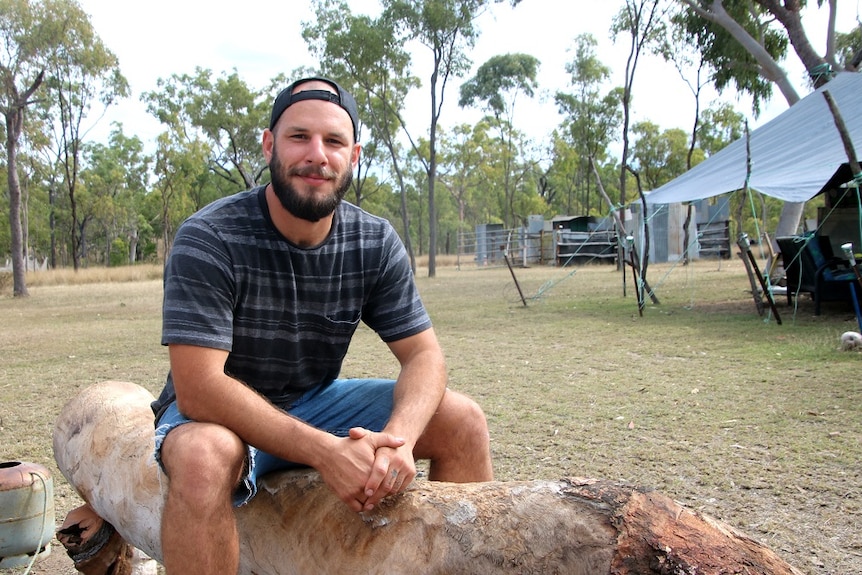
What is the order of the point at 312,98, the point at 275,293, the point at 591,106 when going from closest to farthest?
the point at 275,293
the point at 312,98
the point at 591,106

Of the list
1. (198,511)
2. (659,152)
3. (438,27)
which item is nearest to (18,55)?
(438,27)

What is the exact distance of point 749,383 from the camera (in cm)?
498

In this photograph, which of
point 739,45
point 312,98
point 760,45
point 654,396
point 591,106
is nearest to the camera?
point 312,98

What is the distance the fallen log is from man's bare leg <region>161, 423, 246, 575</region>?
170 millimetres

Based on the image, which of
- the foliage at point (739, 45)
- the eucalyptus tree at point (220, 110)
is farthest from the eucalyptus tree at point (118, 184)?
the foliage at point (739, 45)

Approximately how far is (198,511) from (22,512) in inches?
53.7

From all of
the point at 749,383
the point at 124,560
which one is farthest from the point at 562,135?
the point at 124,560

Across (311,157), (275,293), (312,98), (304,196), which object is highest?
(312,98)

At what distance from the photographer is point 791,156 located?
8805 millimetres

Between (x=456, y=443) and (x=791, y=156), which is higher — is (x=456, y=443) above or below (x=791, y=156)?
below

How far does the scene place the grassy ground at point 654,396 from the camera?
295cm

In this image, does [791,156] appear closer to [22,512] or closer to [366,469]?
[366,469]

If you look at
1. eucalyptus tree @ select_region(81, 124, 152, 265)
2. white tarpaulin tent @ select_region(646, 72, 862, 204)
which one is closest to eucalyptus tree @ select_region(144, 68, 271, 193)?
eucalyptus tree @ select_region(81, 124, 152, 265)

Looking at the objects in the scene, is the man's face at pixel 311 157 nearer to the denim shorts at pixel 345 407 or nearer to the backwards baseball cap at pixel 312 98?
the backwards baseball cap at pixel 312 98
